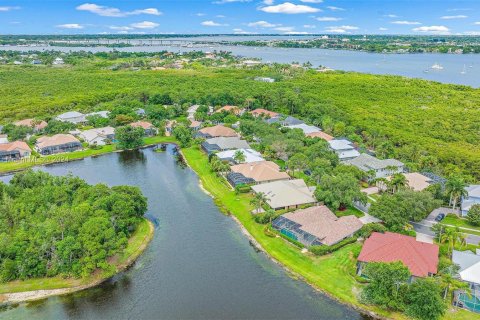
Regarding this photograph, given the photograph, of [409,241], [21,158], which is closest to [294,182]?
[409,241]

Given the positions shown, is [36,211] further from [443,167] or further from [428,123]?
[428,123]

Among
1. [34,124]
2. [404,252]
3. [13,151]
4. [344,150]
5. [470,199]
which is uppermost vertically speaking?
[34,124]

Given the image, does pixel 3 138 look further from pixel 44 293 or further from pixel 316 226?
pixel 316 226

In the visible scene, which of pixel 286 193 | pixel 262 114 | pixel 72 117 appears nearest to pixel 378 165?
pixel 286 193

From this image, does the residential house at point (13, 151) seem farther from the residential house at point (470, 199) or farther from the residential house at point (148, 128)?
the residential house at point (470, 199)

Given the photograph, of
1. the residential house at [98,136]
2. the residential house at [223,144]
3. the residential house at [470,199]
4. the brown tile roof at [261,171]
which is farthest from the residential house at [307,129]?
the residential house at [98,136]

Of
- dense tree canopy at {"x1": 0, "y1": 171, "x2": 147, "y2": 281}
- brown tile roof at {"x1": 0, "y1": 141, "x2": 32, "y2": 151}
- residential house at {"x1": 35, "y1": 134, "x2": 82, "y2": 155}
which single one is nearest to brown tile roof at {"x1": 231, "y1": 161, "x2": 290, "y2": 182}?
dense tree canopy at {"x1": 0, "y1": 171, "x2": 147, "y2": 281}
